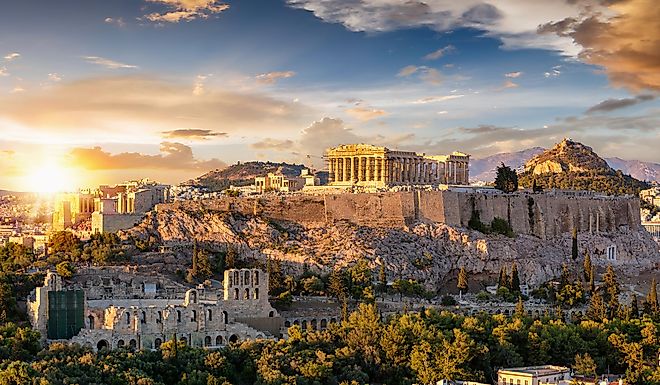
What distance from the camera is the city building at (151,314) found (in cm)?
3200

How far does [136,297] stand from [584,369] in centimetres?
1577

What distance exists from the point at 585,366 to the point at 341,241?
59.9 ft

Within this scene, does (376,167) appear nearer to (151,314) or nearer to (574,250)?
(574,250)

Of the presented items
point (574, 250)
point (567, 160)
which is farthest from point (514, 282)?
point (567, 160)

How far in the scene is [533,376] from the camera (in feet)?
94.9

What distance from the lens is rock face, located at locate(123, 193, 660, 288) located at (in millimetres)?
46250

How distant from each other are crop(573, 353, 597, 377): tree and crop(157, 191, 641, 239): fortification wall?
1985 centimetres

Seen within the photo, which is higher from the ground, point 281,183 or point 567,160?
point 567,160

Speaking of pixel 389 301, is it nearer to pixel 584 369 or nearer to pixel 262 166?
pixel 584 369

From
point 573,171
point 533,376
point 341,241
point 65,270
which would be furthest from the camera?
point 573,171

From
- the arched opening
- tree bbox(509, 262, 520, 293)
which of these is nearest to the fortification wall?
tree bbox(509, 262, 520, 293)

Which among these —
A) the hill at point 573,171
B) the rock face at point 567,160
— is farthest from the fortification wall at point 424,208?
the rock face at point 567,160

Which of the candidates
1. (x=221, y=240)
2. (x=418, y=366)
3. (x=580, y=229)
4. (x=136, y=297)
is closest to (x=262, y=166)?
(x=580, y=229)

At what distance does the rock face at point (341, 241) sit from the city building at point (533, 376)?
1560cm
